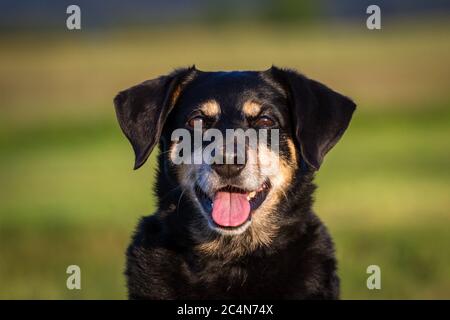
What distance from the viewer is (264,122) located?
709cm

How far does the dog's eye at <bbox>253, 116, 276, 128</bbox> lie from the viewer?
7.07m

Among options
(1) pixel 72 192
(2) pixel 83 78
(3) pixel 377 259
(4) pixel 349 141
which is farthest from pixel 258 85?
(2) pixel 83 78

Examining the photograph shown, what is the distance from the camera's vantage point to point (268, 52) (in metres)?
45.6

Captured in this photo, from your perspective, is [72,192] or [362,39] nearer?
[72,192]

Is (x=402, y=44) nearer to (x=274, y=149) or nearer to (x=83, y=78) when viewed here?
(x=83, y=78)

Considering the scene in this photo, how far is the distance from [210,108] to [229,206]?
690mm

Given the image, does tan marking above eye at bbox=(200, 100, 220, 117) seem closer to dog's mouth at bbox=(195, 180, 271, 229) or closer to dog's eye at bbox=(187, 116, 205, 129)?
dog's eye at bbox=(187, 116, 205, 129)

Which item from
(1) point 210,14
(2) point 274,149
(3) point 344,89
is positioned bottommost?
(2) point 274,149

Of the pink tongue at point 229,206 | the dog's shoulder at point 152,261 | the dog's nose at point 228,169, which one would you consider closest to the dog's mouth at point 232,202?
the pink tongue at point 229,206

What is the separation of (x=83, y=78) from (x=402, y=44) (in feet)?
55.5

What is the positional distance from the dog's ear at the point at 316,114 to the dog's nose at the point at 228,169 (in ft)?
1.53

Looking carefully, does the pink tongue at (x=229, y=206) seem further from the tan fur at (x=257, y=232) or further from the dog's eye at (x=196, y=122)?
the dog's eye at (x=196, y=122)
